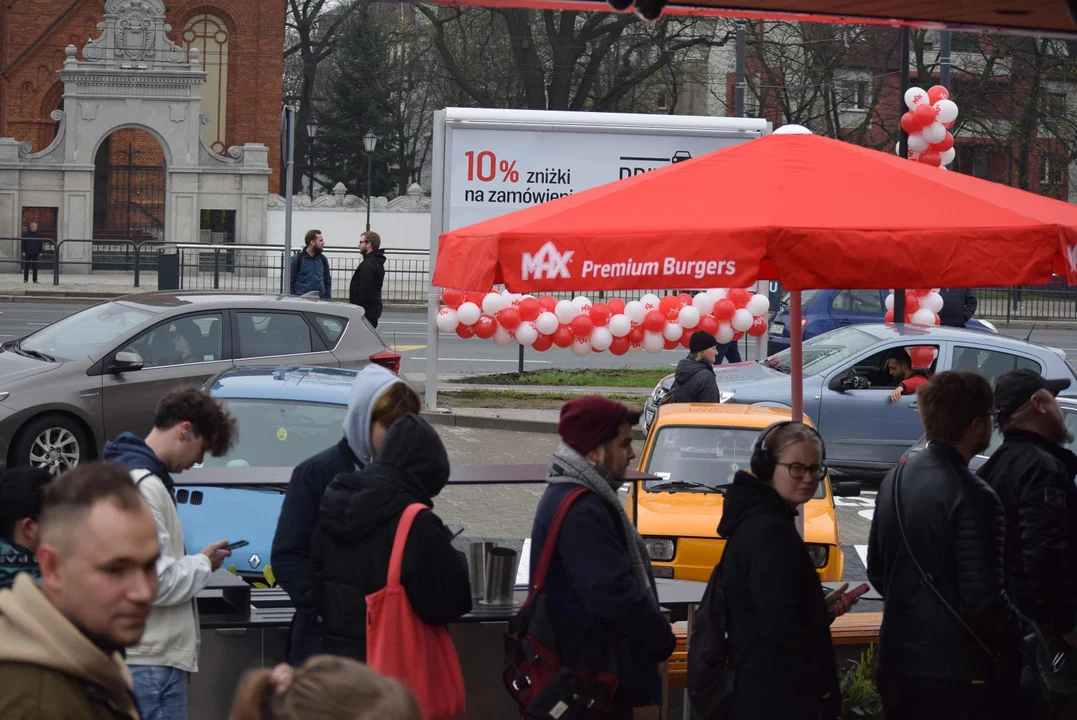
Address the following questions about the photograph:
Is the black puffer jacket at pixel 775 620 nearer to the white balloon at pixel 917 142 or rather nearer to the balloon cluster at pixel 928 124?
the balloon cluster at pixel 928 124

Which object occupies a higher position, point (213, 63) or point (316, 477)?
point (213, 63)

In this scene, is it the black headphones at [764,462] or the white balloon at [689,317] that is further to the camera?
the white balloon at [689,317]

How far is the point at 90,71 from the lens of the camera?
1663 inches

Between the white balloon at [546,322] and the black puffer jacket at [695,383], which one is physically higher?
the white balloon at [546,322]

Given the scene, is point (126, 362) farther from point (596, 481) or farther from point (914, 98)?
point (914, 98)

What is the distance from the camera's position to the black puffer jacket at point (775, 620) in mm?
3762

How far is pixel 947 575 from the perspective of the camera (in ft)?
12.8

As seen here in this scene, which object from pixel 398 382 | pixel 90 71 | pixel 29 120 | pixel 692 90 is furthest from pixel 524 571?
pixel 692 90

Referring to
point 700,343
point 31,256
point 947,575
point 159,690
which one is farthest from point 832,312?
point 31,256

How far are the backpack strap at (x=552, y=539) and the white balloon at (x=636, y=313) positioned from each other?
1253 centimetres

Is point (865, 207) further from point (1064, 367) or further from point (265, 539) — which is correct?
point (1064, 367)

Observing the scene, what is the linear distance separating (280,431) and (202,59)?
149ft

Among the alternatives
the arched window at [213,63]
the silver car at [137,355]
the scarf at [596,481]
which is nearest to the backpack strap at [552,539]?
the scarf at [596,481]

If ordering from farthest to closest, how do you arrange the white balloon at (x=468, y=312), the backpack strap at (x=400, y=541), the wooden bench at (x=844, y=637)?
the white balloon at (x=468, y=312), the wooden bench at (x=844, y=637), the backpack strap at (x=400, y=541)
